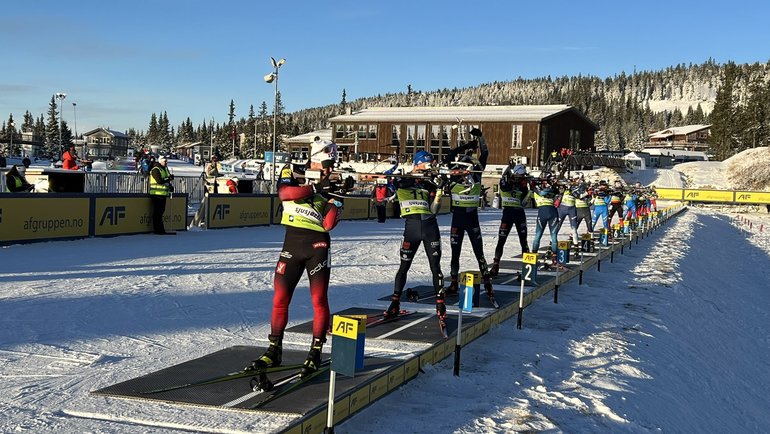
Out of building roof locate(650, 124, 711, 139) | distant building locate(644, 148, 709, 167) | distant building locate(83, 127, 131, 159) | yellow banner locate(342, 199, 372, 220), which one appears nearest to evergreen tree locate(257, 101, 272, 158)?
distant building locate(83, 127, 131, 159)

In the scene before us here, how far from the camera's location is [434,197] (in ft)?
32.3

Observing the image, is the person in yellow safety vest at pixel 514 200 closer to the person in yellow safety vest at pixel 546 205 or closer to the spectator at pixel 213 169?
the person in yellow safety vest at pixel 546 205

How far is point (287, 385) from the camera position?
6301mm

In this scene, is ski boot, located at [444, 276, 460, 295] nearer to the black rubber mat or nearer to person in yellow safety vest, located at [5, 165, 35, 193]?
the black rubber mat

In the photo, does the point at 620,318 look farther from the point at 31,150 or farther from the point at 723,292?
the point at 31,150

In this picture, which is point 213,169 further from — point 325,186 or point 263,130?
point 263,130

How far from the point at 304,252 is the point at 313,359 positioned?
3.55 feet

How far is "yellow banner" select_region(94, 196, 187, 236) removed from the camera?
60.6ft

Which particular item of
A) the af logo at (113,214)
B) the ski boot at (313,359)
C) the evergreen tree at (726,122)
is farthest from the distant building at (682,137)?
the ski boot at (313,359)

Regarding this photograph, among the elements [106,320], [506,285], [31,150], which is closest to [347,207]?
[506,285]

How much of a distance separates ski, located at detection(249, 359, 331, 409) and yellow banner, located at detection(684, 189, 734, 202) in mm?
73173

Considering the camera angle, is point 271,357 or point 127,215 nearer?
point 271,357

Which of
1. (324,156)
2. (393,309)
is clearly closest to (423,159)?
(393,309)

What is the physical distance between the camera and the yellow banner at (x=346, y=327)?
5555mm
